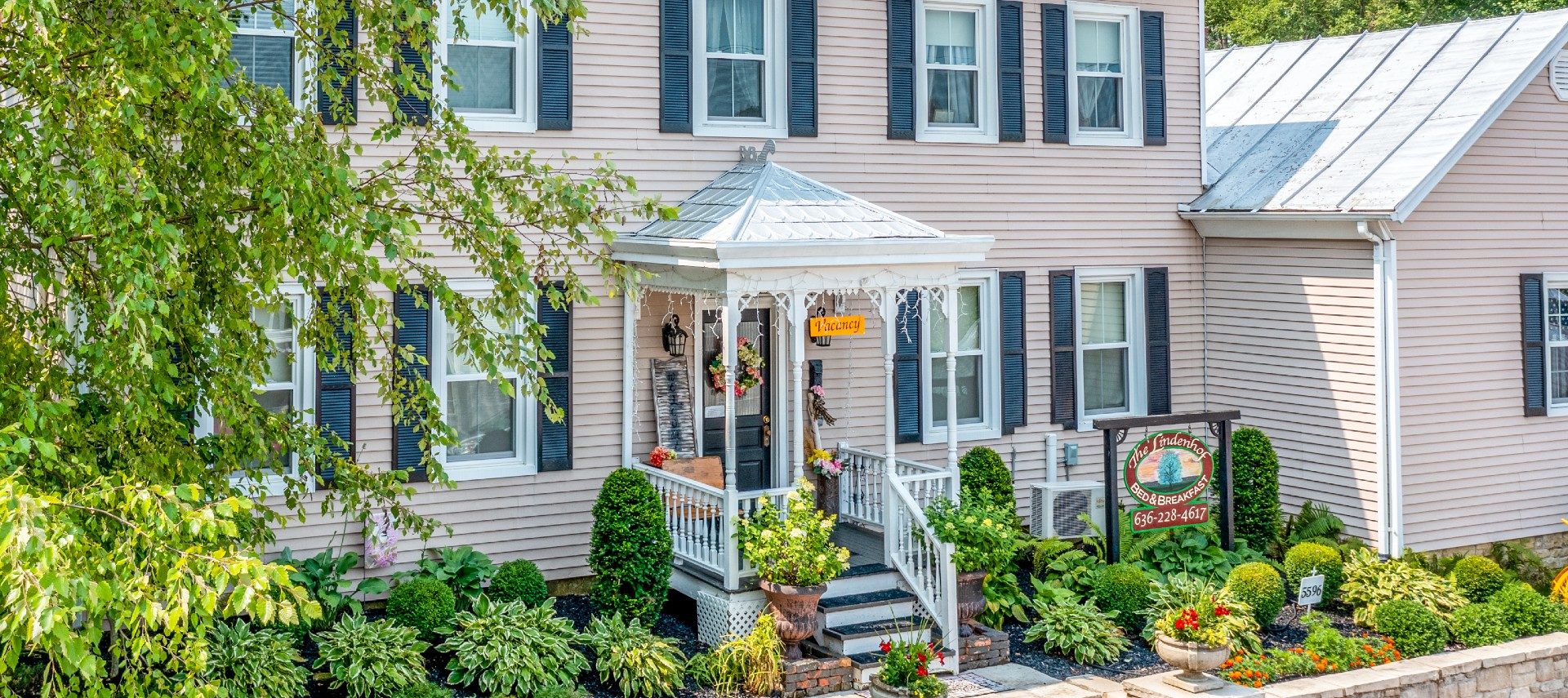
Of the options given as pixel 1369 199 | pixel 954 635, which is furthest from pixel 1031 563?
pixel 1369 199

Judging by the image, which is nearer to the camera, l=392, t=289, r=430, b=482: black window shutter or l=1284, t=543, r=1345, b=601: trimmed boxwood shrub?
l=392, t=289, r=430, b=482: black window shutter

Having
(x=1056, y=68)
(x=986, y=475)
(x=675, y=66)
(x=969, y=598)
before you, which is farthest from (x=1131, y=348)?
(x=675, y=66)

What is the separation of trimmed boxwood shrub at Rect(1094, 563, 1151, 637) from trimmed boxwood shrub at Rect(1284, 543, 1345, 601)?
1.79 metres

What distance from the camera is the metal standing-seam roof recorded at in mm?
14531

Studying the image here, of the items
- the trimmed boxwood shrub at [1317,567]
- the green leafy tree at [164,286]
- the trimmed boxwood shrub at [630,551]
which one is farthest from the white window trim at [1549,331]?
the green leafy tree at [164,286]

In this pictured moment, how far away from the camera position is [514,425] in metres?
13.0

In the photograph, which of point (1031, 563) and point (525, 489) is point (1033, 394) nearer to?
point (1031, 563)

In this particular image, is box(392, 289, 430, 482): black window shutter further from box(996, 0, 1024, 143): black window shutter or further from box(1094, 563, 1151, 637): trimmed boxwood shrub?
box(996, 0, 1024, 143): black window shutter

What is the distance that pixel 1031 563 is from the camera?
1470 centimetres

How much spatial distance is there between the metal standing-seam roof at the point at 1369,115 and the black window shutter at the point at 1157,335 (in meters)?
0.89

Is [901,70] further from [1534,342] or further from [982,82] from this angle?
[1534,342]


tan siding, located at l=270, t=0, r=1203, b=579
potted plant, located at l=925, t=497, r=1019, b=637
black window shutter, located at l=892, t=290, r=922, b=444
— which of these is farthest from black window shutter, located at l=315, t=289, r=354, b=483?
black window shutter, located at l=892, t=290, r=922, b=444

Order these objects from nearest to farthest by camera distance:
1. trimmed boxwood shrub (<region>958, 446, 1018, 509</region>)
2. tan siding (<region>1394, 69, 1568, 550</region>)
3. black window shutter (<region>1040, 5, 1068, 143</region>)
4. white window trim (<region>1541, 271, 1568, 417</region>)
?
trimmed boxwood shrub (<region>958, 446, 1018, 509</region>) < tan siding (<region>1394, 69, 1568, 550</region>) < black window shutter (<region>1040, 5, 1068, 143</region>) < white window trim (<region>1541, 271, 1568, 417</region>)

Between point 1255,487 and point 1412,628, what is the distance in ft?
7.52
